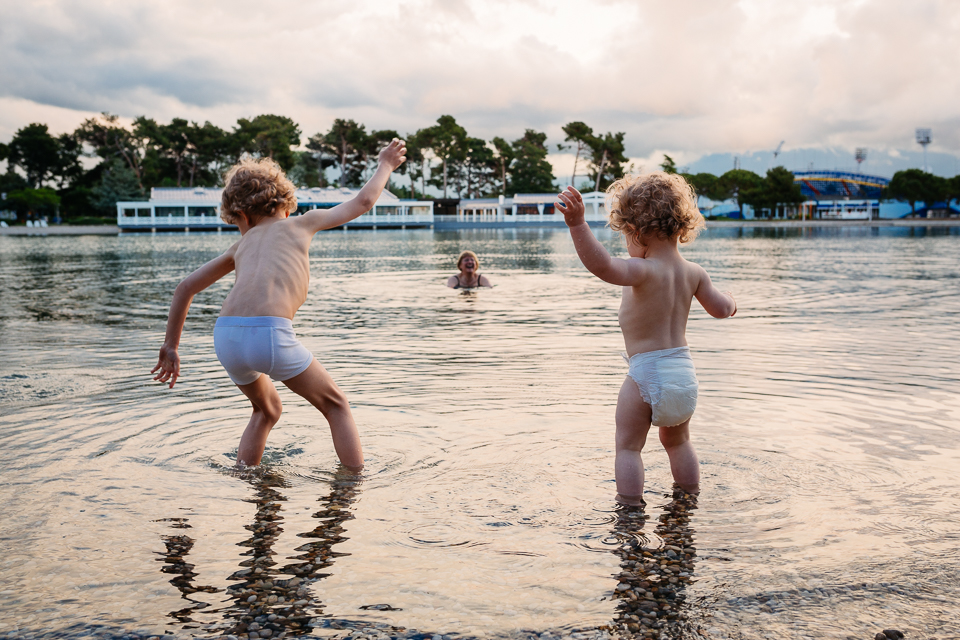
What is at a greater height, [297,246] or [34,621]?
[297,246]

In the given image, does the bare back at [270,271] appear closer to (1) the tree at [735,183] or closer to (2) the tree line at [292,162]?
(2) the tree line at [292,162]

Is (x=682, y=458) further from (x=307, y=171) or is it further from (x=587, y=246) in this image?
(x=307, y=171)

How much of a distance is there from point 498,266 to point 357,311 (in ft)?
38.5

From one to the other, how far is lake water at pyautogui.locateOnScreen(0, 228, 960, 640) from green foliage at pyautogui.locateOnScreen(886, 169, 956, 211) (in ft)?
330

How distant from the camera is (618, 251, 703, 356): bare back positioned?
11.5 feet

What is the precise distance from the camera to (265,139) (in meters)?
103

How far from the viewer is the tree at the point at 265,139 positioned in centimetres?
10294

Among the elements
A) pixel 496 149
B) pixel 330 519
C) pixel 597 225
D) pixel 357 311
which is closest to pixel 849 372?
pixel 330 519

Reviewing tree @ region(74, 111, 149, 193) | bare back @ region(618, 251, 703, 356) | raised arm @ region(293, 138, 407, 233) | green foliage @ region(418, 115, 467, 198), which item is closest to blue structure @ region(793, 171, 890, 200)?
green foliage @ region(418, 115, 467, 198)

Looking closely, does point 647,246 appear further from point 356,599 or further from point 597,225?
point 597,225

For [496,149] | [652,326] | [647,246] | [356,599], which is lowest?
[356,599]

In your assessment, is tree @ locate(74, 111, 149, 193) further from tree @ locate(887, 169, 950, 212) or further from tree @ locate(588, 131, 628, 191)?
tree @ locate(887, 169, 950, 212)

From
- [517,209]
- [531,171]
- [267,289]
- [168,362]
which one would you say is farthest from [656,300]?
[531,171]

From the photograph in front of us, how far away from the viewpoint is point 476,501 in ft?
12.8
